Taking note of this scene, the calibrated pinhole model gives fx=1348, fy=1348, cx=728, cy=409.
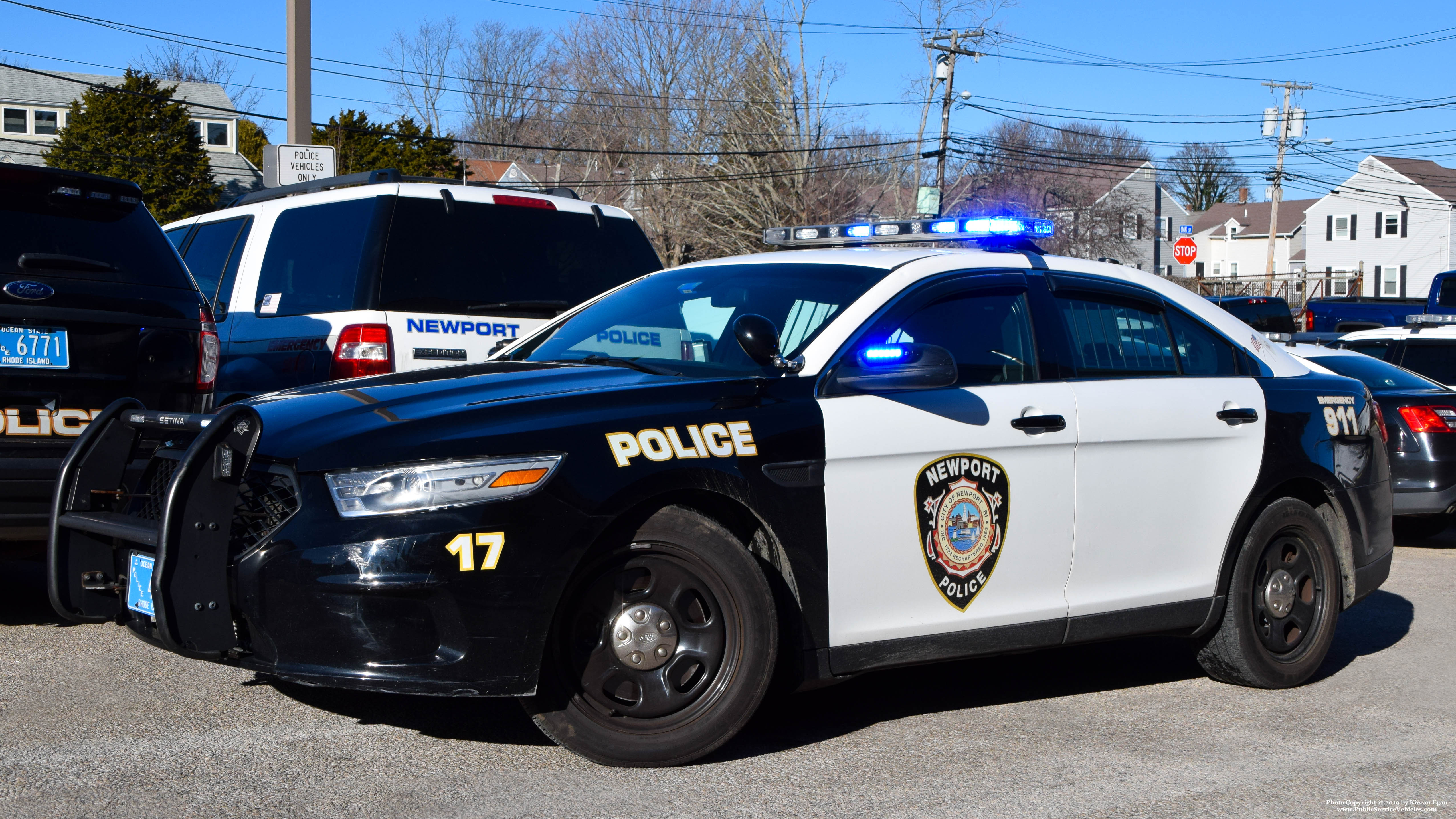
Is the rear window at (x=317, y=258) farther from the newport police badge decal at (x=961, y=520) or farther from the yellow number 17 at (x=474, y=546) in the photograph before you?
the newport police badge decal at (x=961, y=520)

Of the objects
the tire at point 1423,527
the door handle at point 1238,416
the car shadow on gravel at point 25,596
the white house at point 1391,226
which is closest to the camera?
the door handle at point 1238,416

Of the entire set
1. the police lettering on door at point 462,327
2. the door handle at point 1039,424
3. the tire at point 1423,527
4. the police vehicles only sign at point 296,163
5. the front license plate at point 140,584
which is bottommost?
the tire at point 1423,527

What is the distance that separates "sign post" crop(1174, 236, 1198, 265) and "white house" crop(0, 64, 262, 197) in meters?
36.5

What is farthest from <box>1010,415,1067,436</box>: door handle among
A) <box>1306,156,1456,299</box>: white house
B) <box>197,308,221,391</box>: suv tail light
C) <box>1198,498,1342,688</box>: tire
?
<box>1306,156,1456,299</box>: white house

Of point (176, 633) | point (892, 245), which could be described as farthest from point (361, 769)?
point (892, 245)

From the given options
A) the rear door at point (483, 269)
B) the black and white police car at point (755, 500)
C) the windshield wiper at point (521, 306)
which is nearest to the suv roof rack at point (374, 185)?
the rear door at point (483, 269)

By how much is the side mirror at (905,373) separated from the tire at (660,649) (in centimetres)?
68

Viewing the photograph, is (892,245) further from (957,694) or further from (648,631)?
(648,631)

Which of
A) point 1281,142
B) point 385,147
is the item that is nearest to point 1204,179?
point 1281,142

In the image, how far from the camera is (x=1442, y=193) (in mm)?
61875

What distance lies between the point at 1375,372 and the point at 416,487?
8.41 meters

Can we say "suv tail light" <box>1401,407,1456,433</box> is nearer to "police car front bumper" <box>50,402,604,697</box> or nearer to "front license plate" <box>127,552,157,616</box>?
"police car front bumper" <box>50,402,604,697</box>

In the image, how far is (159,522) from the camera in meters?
4.08

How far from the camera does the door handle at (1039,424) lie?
15.1 feet
